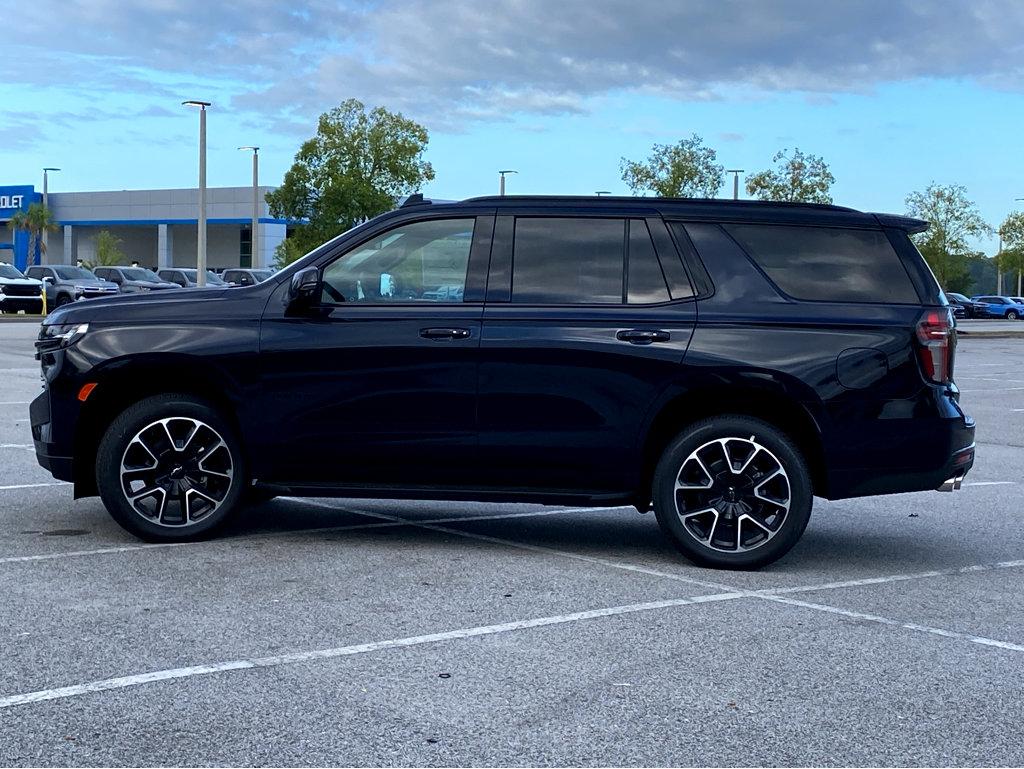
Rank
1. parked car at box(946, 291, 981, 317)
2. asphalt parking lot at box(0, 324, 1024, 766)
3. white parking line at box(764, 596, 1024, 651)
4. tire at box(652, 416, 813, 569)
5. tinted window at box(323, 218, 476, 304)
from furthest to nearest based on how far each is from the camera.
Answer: parked car at box(946, 291, 981, 317), tinted window at box(323, 218, 476, 304), tire at box(652, 416, 813, 569), white parking line at box(764, 596, 1024, 651), asphalt parking lot at box(0, 324, 1024, 766)

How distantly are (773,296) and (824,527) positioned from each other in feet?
6.66

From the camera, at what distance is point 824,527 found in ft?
28.9

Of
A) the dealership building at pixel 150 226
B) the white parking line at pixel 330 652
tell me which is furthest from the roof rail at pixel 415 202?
the dealership building at pixel 150 226

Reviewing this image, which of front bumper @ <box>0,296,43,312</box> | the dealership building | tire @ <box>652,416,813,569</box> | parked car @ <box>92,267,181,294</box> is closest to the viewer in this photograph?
tire @ <box>652,416,813,569</box>

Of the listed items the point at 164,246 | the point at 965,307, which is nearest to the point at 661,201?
the point at 965,307

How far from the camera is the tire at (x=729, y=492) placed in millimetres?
7219

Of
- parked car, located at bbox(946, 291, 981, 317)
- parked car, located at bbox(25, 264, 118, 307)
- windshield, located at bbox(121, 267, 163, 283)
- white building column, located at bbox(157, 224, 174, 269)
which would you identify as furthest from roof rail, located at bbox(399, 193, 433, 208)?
white building column, located at bbox(157, 224, 174, 269)

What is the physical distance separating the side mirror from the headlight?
3.88ft

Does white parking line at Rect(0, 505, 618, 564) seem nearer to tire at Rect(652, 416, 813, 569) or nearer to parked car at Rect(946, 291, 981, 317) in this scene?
tire at Rect(652, 416, 813, 569)

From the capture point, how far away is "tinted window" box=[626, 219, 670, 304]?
7426 mm

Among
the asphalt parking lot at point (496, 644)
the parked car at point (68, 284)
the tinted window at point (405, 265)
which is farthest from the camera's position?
the parked car at point (68, 284)

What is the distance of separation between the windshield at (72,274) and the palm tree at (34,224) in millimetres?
36909

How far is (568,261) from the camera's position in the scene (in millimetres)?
7500

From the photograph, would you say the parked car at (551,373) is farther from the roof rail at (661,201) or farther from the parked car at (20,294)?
the parked car at (20,294)
